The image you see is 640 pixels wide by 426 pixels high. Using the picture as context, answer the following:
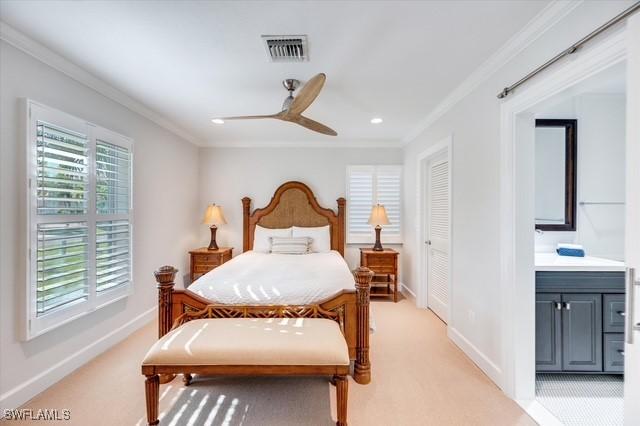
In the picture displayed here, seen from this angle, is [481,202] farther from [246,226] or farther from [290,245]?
[246,226]

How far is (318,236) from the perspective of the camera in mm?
4480

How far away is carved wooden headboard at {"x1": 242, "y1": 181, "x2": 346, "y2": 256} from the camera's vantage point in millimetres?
4742

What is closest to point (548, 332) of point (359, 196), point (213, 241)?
point (359, 196)

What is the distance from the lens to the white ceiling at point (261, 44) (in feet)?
5.52

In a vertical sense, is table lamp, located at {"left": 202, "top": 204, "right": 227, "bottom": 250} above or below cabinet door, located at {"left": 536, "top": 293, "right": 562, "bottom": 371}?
above

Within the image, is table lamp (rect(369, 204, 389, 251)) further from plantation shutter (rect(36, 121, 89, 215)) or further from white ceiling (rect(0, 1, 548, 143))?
plantation shutter (rect(36, 121, 89, 215))

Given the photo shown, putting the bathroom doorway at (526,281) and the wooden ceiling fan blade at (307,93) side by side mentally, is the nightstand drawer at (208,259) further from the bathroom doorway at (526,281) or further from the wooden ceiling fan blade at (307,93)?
the bathroom doorway at (526,281)

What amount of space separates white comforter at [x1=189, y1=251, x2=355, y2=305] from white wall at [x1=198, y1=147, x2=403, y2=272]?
1.95m

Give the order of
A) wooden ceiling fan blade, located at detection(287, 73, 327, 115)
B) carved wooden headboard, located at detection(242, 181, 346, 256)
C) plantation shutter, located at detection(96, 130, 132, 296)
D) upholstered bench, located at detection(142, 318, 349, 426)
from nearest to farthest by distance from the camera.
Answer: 1. upholstered bench, located at detection(142, 318, 349, 426)
2. wooden ceiling fan blade, located at detection(287, 73, 327, 115)
3. plantation shutter, located at detection(96, 130, 132, 296)
4. carved wooden headboard, located at detection(242, 181, 346, 256)

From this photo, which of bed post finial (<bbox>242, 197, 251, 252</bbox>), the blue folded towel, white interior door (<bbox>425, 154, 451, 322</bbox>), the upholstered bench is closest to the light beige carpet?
the upholstered bench

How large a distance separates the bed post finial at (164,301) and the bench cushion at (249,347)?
339 mm

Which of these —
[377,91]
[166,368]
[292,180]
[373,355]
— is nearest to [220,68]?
[377,91]

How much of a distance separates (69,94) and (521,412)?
4223 millimetres

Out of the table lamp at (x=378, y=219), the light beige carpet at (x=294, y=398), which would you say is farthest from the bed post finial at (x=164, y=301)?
the table lamp at (x=378, y=219)
